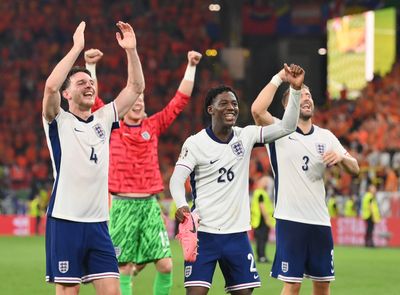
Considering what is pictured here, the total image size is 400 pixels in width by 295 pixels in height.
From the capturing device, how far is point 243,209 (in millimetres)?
8750

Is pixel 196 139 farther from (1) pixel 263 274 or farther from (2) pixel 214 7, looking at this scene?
(2) pixel 214 7

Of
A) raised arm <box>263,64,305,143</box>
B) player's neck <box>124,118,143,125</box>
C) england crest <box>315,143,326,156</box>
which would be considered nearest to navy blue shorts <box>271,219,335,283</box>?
england crest <box>315,143,326,156</box>

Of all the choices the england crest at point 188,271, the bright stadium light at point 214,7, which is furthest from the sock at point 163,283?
the bright stadium light at point 214,7

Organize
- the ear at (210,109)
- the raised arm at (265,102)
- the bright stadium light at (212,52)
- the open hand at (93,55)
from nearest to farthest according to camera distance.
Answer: the ear at (210,109) < the raised arm at (265,102) < the open hand at (93,55) < the bright stadium light at (212,52)

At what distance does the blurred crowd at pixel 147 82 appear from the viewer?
97.2 feet

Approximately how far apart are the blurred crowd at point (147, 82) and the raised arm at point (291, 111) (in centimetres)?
1840

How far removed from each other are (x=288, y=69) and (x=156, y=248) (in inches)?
129

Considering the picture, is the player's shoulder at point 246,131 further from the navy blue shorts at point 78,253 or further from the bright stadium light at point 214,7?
the bright stadium light at point 214,7

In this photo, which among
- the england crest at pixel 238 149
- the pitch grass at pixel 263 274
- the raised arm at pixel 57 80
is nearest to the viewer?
the raised arm at pixel 57 80

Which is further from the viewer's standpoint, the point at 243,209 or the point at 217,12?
the point at 217,12

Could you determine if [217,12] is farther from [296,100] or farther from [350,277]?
[296,100]

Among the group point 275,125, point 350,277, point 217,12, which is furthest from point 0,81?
point 275,125

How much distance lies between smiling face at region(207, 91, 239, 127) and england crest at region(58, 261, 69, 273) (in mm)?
1659

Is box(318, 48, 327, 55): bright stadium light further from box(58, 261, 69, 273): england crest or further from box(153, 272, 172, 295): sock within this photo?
box(58, 261, 69, 273): england crest
